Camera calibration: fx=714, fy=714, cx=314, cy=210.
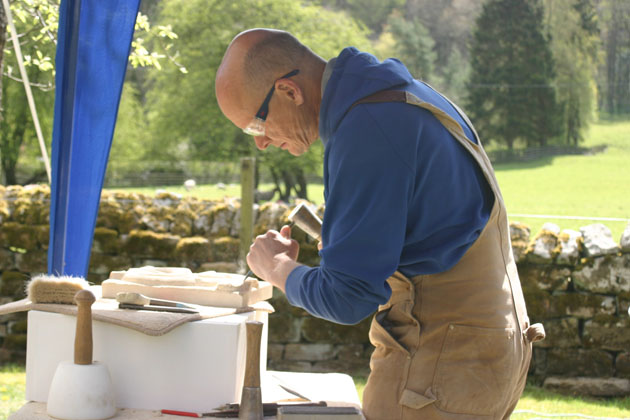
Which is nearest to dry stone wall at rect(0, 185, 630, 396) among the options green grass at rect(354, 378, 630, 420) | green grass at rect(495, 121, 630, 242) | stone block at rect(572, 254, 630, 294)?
stone block at rect(572, 254, 630, 294)

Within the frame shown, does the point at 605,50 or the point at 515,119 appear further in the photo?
the point at 515,119

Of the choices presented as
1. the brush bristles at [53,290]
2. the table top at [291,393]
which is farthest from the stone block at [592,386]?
the brush bristles at [53,290]

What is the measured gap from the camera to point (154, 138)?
1922 centimetres

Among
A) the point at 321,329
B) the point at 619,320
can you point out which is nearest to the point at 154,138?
the point at 321,329

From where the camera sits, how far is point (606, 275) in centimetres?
579

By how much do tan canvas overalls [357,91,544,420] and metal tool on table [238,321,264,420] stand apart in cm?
29

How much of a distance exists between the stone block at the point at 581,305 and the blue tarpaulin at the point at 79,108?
4.62 m

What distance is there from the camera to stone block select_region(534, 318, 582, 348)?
5914mm

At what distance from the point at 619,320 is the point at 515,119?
15110mm

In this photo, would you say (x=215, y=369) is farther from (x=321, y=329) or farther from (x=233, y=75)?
(x=321, y=329)

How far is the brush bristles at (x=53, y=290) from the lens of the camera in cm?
174

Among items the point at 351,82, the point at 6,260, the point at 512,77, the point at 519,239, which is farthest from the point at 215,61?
the point at 351,82

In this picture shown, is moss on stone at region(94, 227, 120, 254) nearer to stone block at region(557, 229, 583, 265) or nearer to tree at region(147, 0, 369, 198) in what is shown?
stone block at region(557, 229, 583, 265)

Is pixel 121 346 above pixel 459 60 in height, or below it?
below
